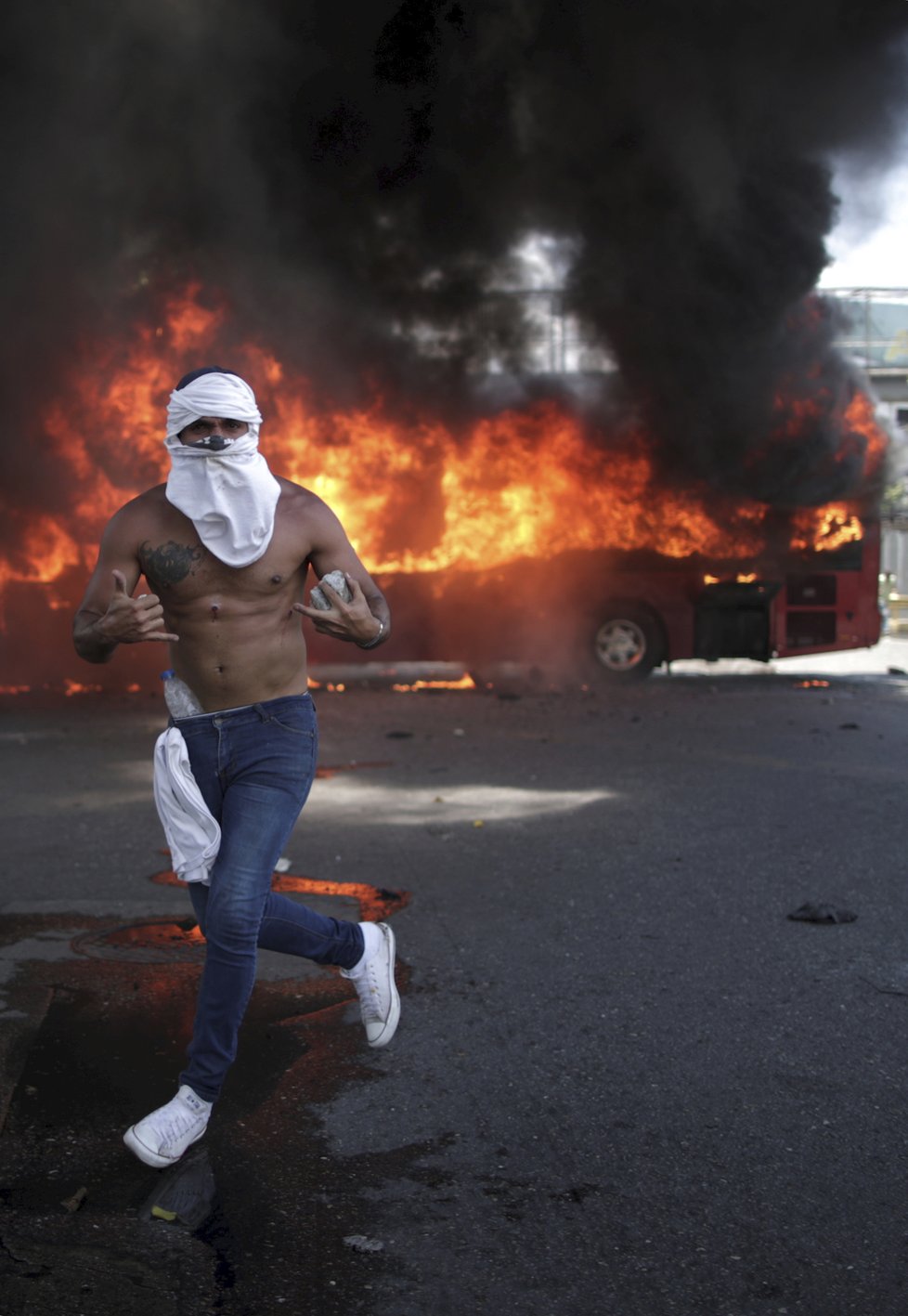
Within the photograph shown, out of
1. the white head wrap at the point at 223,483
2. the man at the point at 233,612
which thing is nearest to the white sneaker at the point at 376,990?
the man at the point at 233,612

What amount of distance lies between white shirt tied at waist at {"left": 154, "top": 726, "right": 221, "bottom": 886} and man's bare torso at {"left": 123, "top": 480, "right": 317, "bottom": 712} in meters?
0.20

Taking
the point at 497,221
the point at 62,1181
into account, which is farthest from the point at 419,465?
the point at 62,1181

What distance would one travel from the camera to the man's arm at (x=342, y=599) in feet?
11.3

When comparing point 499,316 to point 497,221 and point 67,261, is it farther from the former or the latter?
point 67,261

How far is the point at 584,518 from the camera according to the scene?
54.4 feet

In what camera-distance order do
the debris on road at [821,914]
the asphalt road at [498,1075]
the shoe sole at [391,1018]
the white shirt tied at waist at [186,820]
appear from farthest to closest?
the debris on road at [821,914], the shoe sole at [391,1018], the white shirt tied at waist at [186,820], the asphalt road at [498,1075]

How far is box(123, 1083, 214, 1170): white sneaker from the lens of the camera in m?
3.07

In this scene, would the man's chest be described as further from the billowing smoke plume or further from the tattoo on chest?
the billowing smoke plume

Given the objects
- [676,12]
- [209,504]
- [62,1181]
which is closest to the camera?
[62,1181]

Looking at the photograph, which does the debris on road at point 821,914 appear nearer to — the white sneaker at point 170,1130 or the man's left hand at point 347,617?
the man's left hand at point 347,617

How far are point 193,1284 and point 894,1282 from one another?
1.38 metres

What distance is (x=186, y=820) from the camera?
11.2 ft

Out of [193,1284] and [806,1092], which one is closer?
[193,1284]

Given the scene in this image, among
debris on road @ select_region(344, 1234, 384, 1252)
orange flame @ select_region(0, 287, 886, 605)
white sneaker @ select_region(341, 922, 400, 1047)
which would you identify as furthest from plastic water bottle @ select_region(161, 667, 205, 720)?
orange flame @ select_region(0, 287, 886, 605)
